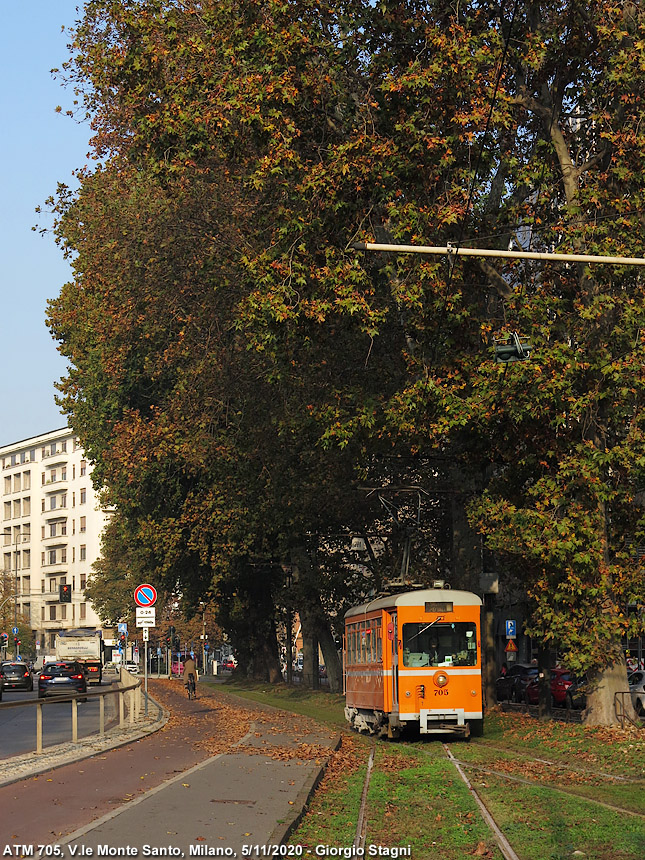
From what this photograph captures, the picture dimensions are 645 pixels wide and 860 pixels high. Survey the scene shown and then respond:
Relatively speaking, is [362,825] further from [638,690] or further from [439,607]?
[638,690]

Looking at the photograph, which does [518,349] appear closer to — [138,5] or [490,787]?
[490,787]

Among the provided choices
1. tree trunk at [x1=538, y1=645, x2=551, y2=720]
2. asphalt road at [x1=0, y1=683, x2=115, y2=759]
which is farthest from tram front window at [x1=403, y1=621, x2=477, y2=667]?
asphalt road at [x1=0, y1=683, x2=115, y2=759]

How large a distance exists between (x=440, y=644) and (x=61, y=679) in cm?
2746

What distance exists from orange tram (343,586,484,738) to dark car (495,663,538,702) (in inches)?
835

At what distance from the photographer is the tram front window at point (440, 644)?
27000 millimetres

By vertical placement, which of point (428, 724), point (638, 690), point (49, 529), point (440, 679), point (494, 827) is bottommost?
point (638, 690)

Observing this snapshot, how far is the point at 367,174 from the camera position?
23578 millimetres

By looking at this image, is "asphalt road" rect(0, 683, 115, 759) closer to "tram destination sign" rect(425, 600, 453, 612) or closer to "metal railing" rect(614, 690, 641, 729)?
"tram destination sign" rect(425, 600, 453, 612)

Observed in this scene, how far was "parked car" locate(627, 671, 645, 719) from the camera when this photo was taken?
3462 centimetres

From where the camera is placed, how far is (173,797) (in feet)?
47.0

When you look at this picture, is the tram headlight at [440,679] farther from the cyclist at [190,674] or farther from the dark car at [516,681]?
the cyclist at [190,674]

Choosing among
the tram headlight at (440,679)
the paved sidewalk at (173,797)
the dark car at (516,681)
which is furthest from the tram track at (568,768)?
the dark car at (516,681)

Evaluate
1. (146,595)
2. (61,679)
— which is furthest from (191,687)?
(146,595)

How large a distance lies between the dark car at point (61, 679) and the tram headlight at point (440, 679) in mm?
26865
